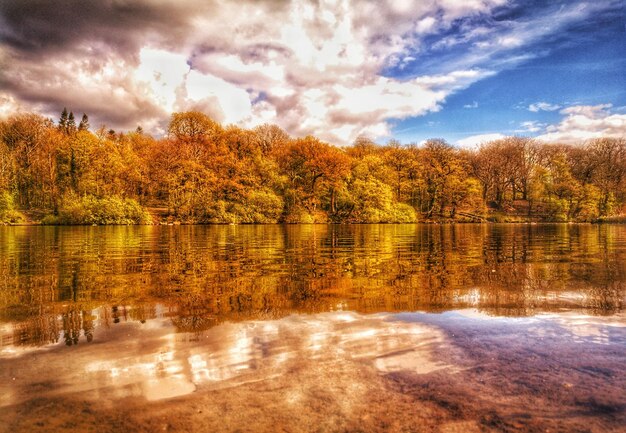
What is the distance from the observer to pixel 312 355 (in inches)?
219

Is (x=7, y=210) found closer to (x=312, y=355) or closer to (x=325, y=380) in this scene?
(x=312, y=355)

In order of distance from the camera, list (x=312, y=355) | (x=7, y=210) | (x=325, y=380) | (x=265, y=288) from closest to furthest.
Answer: (x=325, y=380) < (x=312, y=355) < (x=265, y=288) < (x=7, y=210)

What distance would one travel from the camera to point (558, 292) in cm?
1011

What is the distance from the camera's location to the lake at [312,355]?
3918 millimetres

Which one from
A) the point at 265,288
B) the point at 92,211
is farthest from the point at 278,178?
the point at 265,288

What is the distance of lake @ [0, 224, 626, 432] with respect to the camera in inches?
154

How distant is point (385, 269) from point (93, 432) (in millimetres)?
11609

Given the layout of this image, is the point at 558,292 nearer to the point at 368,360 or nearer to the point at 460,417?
the point at 368,360

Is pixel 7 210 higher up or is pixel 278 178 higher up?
pixel 278 178

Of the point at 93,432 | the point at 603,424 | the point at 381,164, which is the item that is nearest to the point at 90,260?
the point at 93,432

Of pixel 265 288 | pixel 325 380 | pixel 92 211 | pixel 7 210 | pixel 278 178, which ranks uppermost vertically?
pixel 278 178

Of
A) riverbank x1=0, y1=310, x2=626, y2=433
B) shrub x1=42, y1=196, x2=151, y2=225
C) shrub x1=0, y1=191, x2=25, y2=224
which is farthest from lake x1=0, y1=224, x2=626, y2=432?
shrub x1=0, y1=191, x2=25, y2=224

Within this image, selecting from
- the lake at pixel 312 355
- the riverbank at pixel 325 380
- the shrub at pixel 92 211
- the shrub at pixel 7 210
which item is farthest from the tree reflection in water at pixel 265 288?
the shrub at pixel 7 210

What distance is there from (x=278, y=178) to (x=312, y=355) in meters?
67.4
